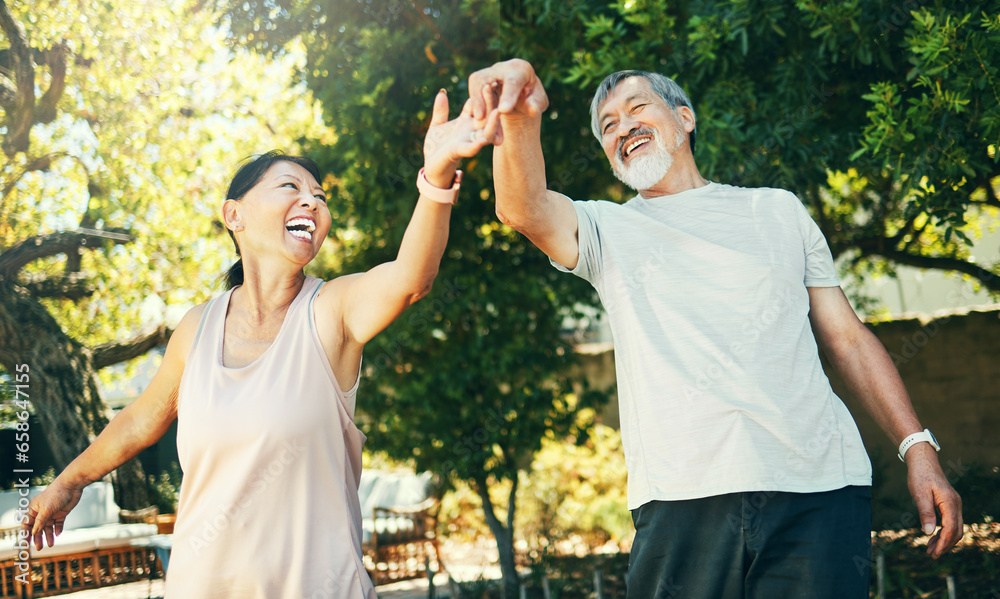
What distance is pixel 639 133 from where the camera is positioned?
2.19 m

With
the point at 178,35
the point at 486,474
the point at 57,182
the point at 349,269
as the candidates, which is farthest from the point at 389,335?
the point at 178,35

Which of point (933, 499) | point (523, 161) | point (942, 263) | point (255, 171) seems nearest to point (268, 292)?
point (255, 171)

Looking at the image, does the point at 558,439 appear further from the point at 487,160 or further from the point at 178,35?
the point at 178,35

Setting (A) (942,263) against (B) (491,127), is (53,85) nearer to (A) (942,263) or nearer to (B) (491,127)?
(B) (491,127)

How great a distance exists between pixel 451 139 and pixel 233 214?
768mm

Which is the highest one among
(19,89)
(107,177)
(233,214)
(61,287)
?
(19,89)

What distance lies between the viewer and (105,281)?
6613 millimetres

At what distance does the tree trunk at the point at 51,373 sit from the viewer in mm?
5223

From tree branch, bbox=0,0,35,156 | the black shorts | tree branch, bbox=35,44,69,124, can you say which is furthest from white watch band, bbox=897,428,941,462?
tree branch, bbox=35,44,69,124

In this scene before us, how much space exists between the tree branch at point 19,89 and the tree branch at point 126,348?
1.66 meters

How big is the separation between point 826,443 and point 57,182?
635cm

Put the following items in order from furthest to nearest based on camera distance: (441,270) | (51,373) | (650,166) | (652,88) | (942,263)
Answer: (942,263) < (51,373) < (441,270) < (652,88) < (650,166)

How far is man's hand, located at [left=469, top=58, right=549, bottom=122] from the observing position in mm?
1513

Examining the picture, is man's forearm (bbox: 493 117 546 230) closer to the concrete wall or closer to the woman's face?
the woman's face
